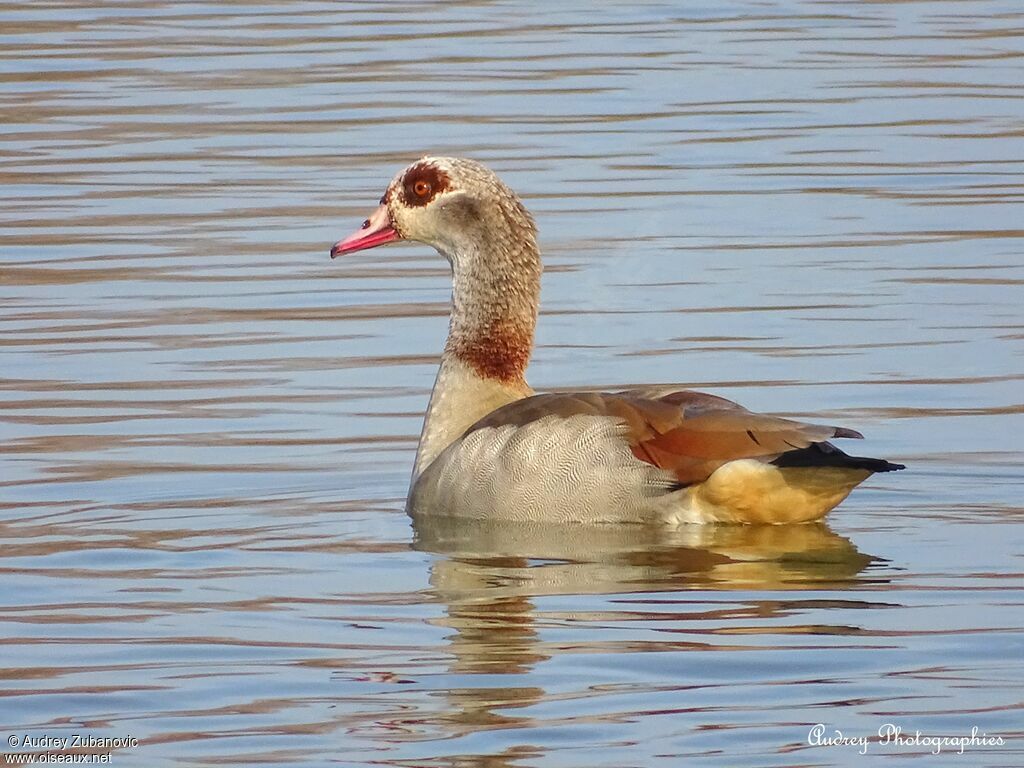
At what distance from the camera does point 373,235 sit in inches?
459

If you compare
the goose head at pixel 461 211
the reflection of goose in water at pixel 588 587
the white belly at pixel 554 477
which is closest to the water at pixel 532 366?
the reflection of goose in water at pixel 588 587

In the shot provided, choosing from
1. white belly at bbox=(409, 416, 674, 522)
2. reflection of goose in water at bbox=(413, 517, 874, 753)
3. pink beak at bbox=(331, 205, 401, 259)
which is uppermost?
pink beak at bbox=(331, 205, 401, 259)

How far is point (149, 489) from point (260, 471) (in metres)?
0.52

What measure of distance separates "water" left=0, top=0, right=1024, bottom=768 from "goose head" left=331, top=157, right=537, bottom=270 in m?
1.05

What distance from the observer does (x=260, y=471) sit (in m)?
11.3

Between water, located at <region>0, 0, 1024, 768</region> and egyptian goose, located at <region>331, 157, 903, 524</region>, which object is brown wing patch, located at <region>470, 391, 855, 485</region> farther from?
water, located at <region>0, 0, 1024, 768</region>

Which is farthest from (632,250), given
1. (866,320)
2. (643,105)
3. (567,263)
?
(643,105)

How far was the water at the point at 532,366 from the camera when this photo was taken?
7609 millimetres

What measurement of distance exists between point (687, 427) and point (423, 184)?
6.92 feet

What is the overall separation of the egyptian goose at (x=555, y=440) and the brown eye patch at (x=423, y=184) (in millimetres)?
16

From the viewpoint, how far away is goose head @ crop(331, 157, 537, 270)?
1127 centimetres

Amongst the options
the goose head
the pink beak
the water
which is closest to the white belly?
the water

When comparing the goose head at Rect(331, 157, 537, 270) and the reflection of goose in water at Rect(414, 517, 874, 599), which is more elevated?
the goose head at Rect(331, 157, 537, 270)

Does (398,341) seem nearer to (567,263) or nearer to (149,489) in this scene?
(567,263)
